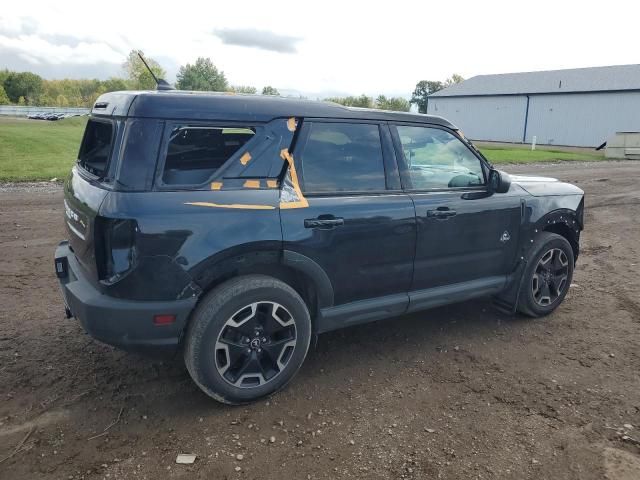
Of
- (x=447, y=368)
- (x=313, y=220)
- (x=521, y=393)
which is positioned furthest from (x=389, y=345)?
(x=313, y=220)

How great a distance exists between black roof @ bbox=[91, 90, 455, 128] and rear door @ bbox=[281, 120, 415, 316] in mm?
98

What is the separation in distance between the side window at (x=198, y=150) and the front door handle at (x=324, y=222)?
662 mm

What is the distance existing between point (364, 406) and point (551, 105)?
48028 millimetres

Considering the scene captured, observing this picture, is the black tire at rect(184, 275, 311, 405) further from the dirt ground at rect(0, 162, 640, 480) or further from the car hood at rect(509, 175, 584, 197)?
the car hood at rect(509, 175, 584, 197)

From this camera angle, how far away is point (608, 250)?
24.4ft

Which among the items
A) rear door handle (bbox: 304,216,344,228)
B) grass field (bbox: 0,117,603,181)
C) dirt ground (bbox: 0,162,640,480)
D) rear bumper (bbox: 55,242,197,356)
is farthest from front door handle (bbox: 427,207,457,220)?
grass field (bbox: 0,117,603,181)

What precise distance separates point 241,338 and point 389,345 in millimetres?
1510

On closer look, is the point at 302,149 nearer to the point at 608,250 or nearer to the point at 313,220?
the point at 313,220

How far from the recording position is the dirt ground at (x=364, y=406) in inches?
110

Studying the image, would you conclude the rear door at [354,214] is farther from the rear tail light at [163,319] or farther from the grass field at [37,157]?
the grass field at [37,157]

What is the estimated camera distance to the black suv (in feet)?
9.69

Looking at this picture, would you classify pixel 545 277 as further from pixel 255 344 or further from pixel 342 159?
pixel 255 344

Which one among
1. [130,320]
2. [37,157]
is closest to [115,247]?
[130,320]

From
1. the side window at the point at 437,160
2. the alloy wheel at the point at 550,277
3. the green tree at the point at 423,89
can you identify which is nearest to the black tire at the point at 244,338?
the side window at the point at 437,160
